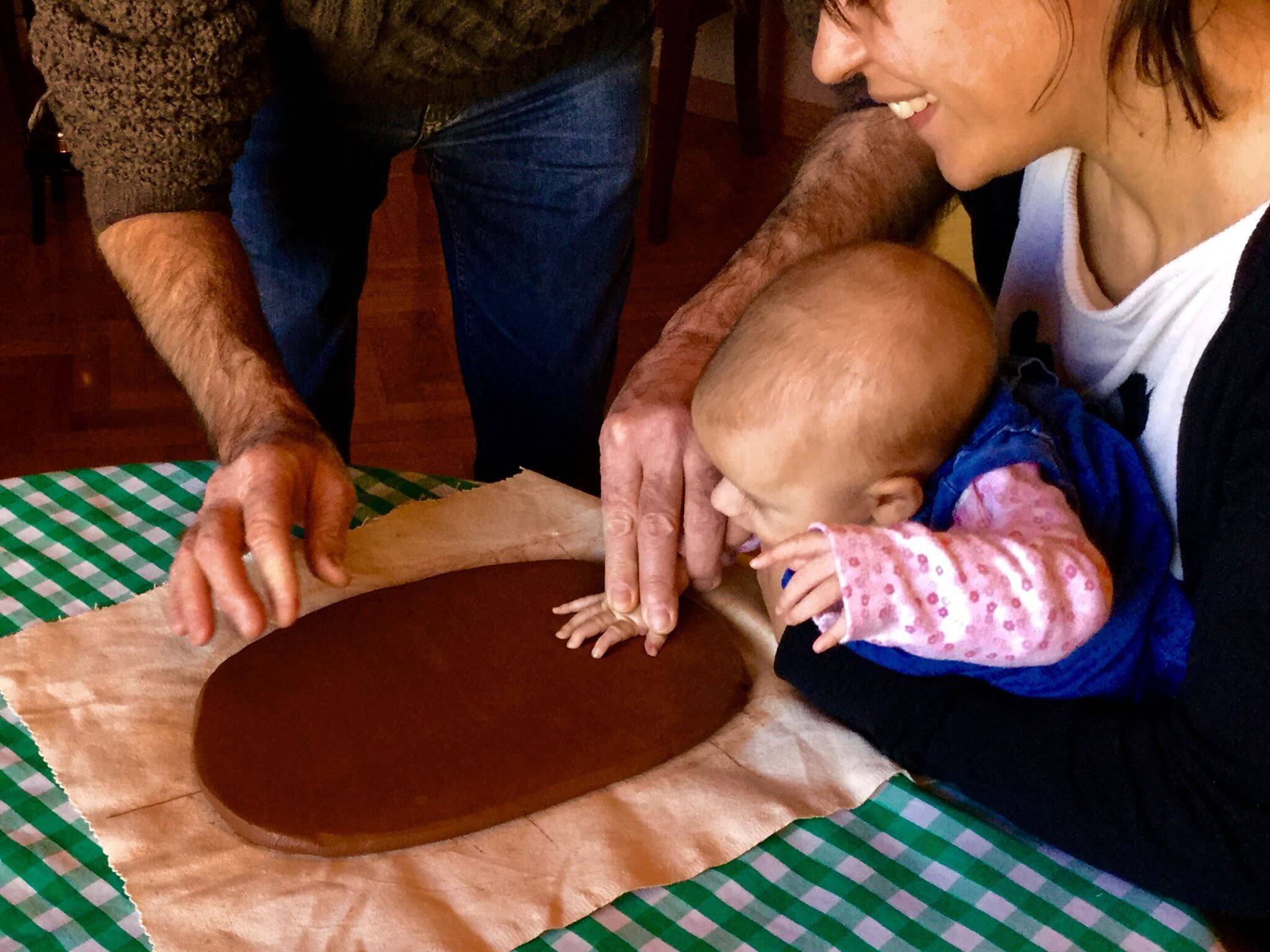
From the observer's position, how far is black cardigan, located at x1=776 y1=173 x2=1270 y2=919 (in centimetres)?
84

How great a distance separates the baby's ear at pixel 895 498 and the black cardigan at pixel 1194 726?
0.13 meters

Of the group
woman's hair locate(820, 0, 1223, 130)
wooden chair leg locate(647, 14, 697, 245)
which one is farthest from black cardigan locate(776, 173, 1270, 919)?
wooden chair leg locate(647, 14, 697, 245)

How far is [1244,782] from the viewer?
866 mm

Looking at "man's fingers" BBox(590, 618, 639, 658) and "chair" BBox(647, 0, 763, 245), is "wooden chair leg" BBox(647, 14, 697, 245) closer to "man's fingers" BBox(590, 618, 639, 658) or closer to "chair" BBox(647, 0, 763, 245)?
"chair" BBox(647, 0, 763, 245)

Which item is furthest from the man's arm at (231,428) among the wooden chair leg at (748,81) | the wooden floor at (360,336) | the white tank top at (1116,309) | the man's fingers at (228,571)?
the wooden chair leg at (748,81)

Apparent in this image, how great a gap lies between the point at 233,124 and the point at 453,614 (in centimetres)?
53

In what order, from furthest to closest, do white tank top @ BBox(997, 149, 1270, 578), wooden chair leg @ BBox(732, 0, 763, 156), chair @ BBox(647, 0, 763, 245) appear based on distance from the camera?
1. wooden chair leg @ BBox(732, 0, 763, 156)
2. chair @ BBox(647, 0, 763, 245)
3. white tank top @ BBox(997, 149, 1270, 578)

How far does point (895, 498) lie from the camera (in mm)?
1020

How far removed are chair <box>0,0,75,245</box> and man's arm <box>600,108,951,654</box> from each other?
2.33 m

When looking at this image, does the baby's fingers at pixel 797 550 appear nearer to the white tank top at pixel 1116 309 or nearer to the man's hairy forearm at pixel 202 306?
the white tank top at pixel 1116 309

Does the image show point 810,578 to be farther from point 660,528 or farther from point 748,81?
point 748,81

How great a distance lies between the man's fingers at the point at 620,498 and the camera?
3.80 feet

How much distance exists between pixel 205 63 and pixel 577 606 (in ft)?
1.99

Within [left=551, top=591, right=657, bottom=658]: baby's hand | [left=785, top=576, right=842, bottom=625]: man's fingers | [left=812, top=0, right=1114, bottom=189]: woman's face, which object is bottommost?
[left=551, top=591, right=657, bottom=658]: baby's hand
